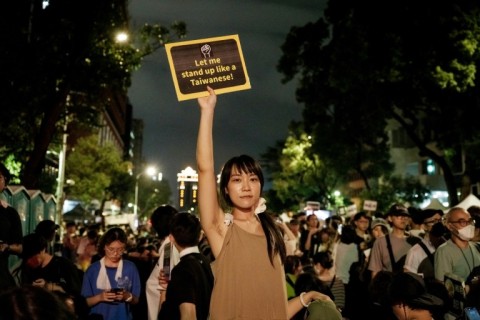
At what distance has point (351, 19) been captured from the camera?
2294 cm

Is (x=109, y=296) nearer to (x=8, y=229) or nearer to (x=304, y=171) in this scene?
(x=8, y=229)

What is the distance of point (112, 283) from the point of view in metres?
5.55

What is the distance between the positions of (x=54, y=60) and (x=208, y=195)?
13.7 m

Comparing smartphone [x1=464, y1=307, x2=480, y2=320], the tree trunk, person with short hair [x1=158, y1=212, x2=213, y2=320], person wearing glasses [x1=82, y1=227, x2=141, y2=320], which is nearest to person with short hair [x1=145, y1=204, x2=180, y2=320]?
person wearing glasses [x1=82, y1=227, x2=141, y2=320]

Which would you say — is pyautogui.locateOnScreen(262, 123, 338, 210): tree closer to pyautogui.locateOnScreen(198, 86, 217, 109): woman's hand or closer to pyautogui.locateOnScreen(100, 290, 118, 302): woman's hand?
Result: pyautogui.locateOnScreen(100, 290, 118, 302): woman's hand

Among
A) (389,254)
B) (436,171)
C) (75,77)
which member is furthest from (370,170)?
(389,254)

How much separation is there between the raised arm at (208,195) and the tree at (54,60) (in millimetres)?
12775

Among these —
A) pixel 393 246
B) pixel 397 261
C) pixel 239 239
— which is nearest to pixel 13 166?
pixel 393 246

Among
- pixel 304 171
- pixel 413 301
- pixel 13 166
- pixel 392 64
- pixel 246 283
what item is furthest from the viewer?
pixel 304 171

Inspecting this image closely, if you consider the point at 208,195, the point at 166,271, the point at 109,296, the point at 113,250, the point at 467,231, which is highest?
the point at 208,195

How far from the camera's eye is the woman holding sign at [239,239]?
285 cm

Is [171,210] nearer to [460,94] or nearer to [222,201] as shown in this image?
[222,201]

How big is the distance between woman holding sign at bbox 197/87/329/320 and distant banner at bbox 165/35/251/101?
13cm

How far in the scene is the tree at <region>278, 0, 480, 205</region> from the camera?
809 inches
